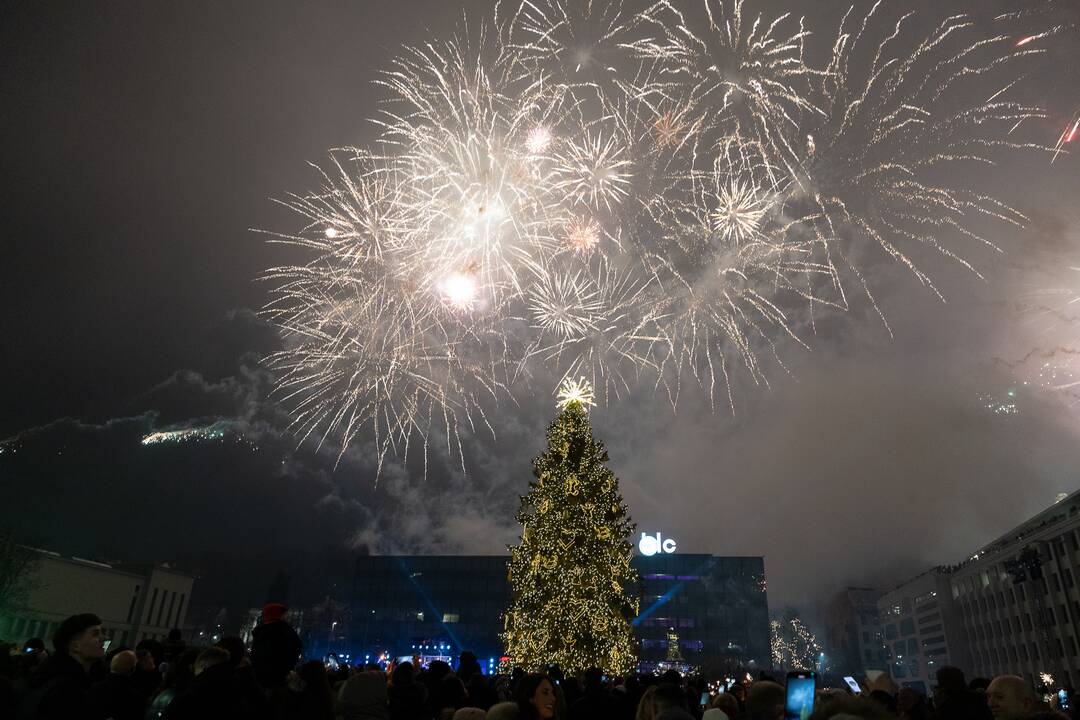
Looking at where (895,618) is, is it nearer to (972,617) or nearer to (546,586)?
(972,617)

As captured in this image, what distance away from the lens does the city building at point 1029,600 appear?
5759cm

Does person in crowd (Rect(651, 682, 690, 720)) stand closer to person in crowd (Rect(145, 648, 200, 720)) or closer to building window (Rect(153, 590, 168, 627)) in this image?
person in crowd (Rect(145, 648, 200, 720))

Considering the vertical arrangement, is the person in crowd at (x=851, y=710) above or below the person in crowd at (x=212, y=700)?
above

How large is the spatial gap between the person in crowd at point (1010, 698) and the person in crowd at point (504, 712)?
3.61m

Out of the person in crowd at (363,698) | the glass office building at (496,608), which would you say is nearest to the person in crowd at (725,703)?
the person in crowd at (363,698)

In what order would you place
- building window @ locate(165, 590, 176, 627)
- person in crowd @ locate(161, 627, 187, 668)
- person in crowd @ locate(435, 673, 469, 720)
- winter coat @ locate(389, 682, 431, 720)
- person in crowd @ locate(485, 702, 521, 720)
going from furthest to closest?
building window @ locate(165, 590, 176, 627)
person in crowd @ locate(161, 627, 187, 668)
person in crowd @ locate(435, 673, 469, 720)
winter coat @ locate(389, 682, 431, 720)
person in crowd @ locate(485, 702, 521, 720)

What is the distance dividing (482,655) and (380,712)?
79.0m

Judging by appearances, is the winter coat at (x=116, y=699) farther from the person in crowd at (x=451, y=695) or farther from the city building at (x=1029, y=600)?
the city building at (x=1029, y=600)

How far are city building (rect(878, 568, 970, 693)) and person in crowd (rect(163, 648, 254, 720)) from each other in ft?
355

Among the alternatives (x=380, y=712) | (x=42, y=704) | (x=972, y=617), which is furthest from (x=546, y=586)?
(x=972, y=617)

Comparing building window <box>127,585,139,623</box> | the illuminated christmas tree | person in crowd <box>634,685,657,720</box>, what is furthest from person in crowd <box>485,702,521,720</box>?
building window <box>127,585,139,623</box>

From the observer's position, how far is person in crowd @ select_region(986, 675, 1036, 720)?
4.61 meters

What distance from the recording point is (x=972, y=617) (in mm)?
87562

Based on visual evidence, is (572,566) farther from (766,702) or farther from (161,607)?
(161,607)
